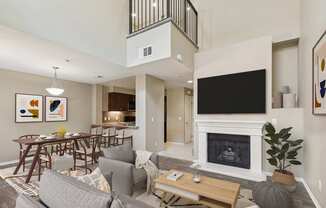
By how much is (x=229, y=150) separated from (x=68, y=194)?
144 inches

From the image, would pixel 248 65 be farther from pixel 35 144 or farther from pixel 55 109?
pixel 55 109

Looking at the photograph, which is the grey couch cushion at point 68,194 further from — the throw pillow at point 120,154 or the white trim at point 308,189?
the white trim at point 308,189

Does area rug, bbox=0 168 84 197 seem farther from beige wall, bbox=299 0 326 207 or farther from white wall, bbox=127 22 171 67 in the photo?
beige wall, bbox=299 0 326 207

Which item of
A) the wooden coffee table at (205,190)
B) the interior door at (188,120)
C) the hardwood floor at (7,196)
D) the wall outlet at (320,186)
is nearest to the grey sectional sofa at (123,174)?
the wooden coffee table at (205,190)

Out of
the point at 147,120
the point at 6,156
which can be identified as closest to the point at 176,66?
the point at 147,120

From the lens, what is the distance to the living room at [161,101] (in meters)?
2.35

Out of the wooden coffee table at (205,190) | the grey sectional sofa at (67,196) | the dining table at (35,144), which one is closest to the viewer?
the grey sectional sofa at (67,196)

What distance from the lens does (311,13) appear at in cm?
275

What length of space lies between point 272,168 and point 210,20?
4289mm

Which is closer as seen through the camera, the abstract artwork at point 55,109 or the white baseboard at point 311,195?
the white baseboard at point 311,195

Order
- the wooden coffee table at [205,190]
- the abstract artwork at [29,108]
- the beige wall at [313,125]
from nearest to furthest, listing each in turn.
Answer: the wooden coffee table at [205,190] < the beige wall at [313,125] < the abstract artwork at [29,108]

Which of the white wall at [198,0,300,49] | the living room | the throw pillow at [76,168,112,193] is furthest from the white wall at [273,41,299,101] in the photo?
the throw pillow at [76,168,112,193]

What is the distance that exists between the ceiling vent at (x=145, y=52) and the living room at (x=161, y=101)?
0.07 meters

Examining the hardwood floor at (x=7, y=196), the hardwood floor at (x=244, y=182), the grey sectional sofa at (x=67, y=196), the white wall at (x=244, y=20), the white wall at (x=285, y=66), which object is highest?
the white wall at (x=244, y=20)
